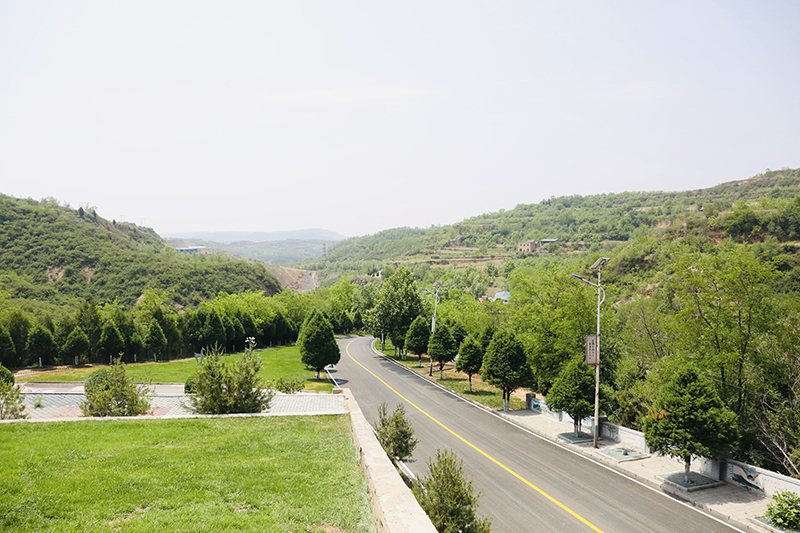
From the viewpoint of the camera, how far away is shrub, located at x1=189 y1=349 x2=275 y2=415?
13984mm

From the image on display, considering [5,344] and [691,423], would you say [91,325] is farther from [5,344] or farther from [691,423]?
[691,423]

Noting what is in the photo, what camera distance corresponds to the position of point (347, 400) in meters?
16.3

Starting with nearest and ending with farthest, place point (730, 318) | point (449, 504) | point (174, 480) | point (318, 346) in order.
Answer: point (174, 480) < point (449, 504) < point (730, 318) < point (318, 346)

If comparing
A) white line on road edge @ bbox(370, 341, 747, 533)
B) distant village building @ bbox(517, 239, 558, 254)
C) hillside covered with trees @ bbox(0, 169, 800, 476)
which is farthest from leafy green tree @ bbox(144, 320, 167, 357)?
distant village building @ bbox(517, 239, 558, 254)

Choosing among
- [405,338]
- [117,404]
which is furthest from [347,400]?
[405,338]

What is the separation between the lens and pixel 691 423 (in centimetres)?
1544

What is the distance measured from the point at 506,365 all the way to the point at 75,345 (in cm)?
3614

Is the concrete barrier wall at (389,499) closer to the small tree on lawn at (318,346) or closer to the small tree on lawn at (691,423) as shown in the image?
the small tree on lawn at (691,423)

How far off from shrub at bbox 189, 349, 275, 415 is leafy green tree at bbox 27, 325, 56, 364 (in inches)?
1232

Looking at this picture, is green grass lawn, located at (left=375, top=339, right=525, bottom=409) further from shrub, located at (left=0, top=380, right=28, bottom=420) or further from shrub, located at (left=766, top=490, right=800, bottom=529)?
shrub, located at (left=0, top=380, right=28, bottom=420)

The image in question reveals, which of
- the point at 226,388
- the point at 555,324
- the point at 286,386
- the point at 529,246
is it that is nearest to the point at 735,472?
the point at 555,324

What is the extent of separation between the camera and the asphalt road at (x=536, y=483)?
1307 cm

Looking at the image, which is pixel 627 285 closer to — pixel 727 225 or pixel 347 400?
pixel 727 225

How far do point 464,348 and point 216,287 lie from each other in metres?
74.1
